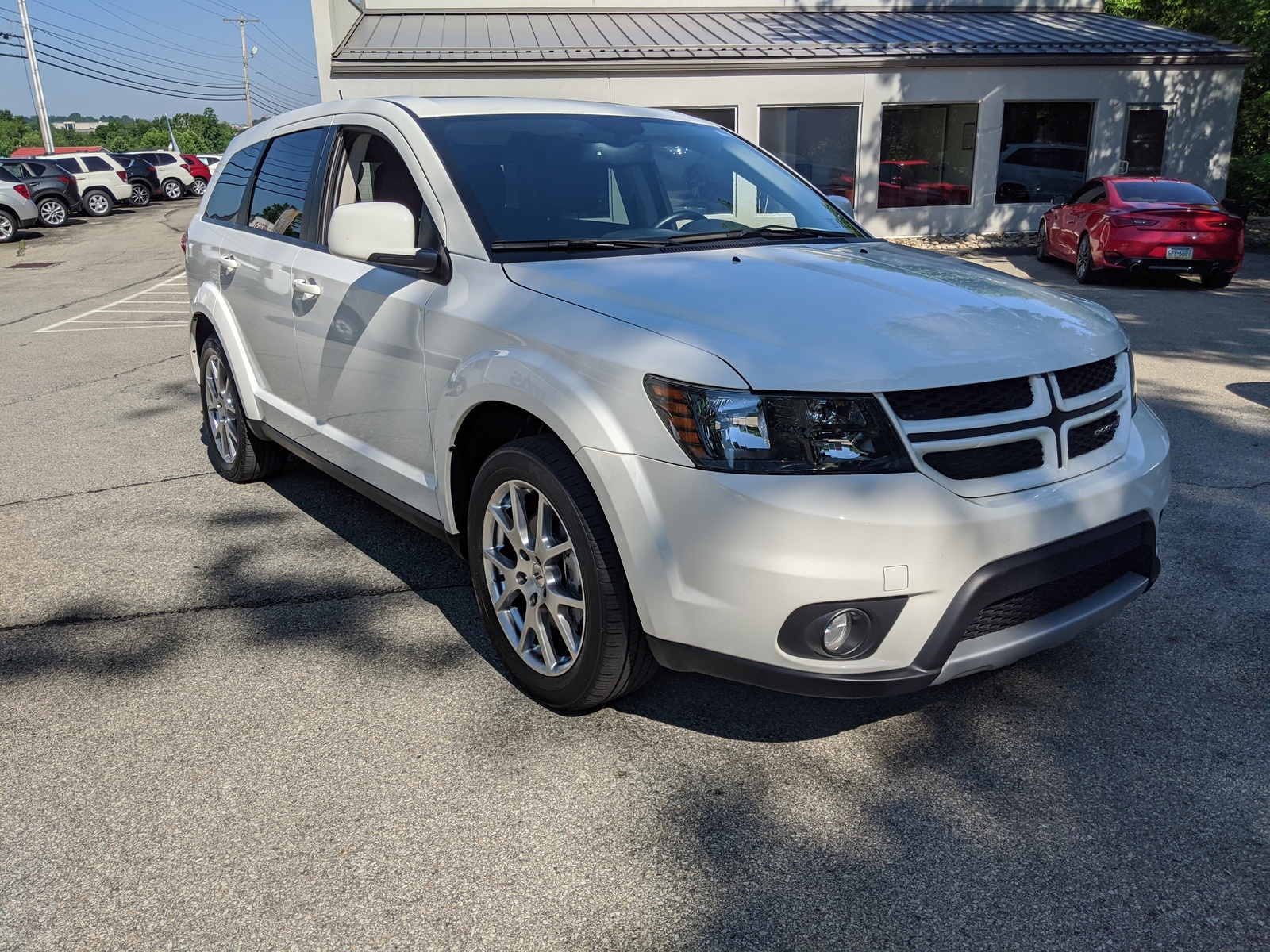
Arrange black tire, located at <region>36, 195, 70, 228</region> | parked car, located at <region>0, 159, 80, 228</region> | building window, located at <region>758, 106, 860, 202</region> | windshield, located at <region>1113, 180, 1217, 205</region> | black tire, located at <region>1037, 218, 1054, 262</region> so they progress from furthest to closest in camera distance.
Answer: black tire, located at <region>36, 195, 70, 228</region> → parked car, located at <region>0, 159, 80, 228</region> → building window, located at <region>758, 106, 860, 202</region> → black tire, located at <region>1037, 218, 1054, 262</region> → windshield, located at <region>1113, 180, 1217, 205</region>

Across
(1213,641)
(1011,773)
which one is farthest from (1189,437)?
(1011,773)

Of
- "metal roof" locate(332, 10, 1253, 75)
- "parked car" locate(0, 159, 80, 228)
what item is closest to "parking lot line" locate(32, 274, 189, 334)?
"metal roof" locate(332, 10, 1253, 75)

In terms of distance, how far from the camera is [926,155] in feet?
65.4

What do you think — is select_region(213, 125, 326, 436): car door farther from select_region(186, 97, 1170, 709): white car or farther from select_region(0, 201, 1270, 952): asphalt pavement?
select_region(0, 201, 1270, 952): asphalt pavement

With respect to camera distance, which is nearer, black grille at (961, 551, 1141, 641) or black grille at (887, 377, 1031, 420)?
black grille at (887, 377, 1031, 420)

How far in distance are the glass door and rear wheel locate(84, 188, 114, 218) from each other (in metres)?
28.6

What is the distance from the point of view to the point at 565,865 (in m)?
2.51

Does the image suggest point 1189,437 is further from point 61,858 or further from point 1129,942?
point 61,858

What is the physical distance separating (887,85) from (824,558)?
Answer: 735 inches

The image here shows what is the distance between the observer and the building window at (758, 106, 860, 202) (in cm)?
1919

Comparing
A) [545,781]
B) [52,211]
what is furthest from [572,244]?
[52,211]

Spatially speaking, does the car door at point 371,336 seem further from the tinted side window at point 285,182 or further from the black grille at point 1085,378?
the black grille at point 1085,378

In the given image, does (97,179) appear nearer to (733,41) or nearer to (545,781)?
(733,41)

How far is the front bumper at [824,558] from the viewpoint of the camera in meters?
2.44
